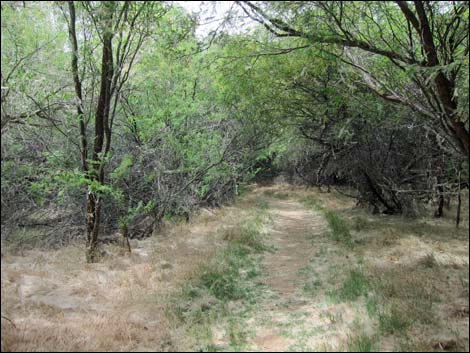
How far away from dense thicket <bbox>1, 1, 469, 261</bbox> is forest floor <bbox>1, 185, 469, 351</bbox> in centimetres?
92

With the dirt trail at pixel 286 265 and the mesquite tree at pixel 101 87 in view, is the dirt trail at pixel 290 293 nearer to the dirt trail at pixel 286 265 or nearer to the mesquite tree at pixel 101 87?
the dirt trail at pixel 286 265

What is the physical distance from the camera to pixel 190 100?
993cm

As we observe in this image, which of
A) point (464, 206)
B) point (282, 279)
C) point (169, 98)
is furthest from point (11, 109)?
point (464, 206)

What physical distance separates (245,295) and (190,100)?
5673 mm

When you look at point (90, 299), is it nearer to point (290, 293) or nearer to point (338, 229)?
point (290, 293)

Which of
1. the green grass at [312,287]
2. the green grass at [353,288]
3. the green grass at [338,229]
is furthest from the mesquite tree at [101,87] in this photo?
the green grass at [338,229]

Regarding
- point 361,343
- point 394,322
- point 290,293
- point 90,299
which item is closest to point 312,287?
point 290,293

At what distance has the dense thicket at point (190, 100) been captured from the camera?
544cm

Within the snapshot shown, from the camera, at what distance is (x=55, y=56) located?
768cm

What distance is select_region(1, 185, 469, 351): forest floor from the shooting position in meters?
4.16

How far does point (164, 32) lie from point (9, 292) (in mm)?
4813

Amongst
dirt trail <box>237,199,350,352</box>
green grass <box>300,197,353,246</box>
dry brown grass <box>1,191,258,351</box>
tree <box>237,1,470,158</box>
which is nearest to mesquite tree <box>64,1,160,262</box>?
dry brown grass <box>1,191,258,351</box>

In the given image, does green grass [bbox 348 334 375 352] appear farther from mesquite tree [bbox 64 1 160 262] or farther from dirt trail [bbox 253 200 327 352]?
mesquite tree [bbox 64 1 160 262]

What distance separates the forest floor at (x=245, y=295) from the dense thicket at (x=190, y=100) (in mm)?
916
